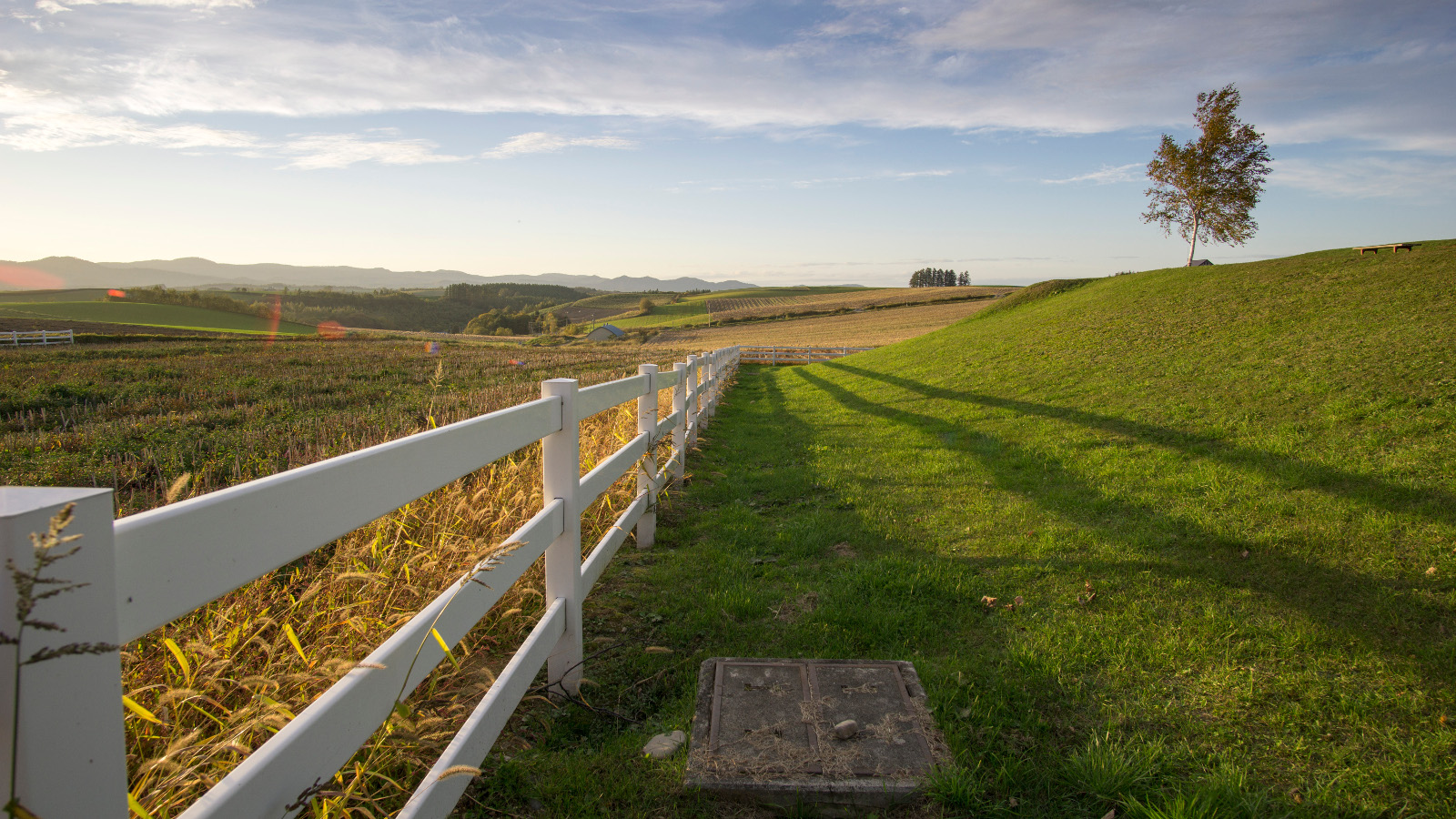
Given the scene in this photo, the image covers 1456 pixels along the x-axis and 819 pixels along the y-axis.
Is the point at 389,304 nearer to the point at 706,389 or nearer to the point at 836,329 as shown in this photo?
the point at 836,329

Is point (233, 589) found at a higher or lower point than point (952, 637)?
higher

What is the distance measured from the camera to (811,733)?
2.82 metres

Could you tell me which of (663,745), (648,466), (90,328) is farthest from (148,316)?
(663,745)

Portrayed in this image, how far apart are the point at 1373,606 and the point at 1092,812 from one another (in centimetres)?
238

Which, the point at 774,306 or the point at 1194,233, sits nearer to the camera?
the point at 1194,233

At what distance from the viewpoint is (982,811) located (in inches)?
96.7

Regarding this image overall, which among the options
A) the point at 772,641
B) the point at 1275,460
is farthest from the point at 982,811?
the point at 1275,460

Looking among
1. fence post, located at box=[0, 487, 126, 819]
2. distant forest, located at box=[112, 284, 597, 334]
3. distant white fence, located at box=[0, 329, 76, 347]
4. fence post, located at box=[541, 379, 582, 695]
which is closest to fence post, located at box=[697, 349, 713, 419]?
fence post, located at box=[541, 379, 582, 695]

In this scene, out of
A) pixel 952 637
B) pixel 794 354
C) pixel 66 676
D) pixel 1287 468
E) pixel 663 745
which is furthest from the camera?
pixel 794 354

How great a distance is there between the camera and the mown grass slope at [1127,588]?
2607 millimetres

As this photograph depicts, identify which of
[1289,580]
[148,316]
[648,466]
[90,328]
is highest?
[148,316]

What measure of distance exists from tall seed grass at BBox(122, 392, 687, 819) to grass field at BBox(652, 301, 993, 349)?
3128 cm

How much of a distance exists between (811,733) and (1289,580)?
3.10 m

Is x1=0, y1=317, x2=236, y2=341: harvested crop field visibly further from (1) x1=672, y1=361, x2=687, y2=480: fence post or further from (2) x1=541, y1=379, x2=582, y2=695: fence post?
(2) x1=541, y1=379, x2=582, y2=695: fence post
